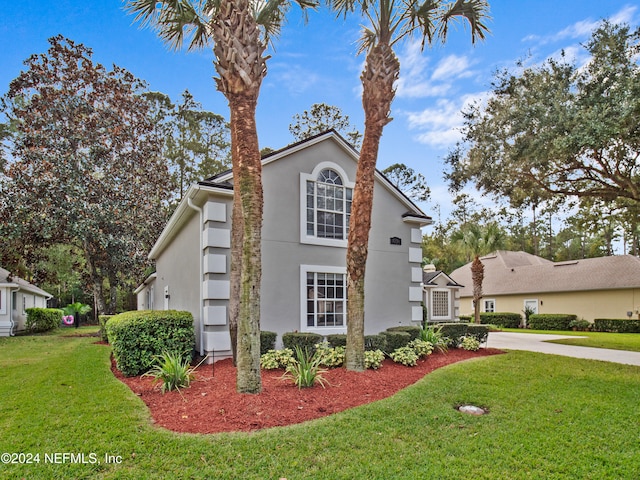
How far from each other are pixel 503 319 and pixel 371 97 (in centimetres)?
2460

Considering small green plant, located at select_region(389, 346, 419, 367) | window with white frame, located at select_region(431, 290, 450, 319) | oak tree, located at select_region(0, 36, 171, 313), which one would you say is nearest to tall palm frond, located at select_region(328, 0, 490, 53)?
small green plant, located at select_region(389, 346, 419, 367)

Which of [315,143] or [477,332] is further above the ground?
[315,143]

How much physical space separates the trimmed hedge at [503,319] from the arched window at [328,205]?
2143cm

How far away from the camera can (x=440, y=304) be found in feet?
81.8

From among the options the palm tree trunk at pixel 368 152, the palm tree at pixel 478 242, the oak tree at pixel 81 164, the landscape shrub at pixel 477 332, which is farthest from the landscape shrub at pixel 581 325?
the oak tree at pixel 81 164

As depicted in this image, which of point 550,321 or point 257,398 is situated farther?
point 550,321

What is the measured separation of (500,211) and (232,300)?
1297cm

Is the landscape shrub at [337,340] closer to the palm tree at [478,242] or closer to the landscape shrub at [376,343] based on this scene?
the landscape shrub at [376,343]

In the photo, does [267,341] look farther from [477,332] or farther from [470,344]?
[477,332]

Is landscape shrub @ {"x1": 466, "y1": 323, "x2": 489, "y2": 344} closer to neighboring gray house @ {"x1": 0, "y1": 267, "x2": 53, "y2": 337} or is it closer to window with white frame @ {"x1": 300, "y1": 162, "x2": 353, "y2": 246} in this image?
window with white frame @ {"x1": 300, "y1": 162, "x2": 353, "y2": 246}

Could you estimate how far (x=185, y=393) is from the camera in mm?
6504

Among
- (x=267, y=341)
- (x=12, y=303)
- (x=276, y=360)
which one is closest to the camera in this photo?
(x=276, y=360)

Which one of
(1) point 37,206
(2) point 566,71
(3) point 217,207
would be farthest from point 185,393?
(1) point 37,206

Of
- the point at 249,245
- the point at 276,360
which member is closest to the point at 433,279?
the point at 276,360
